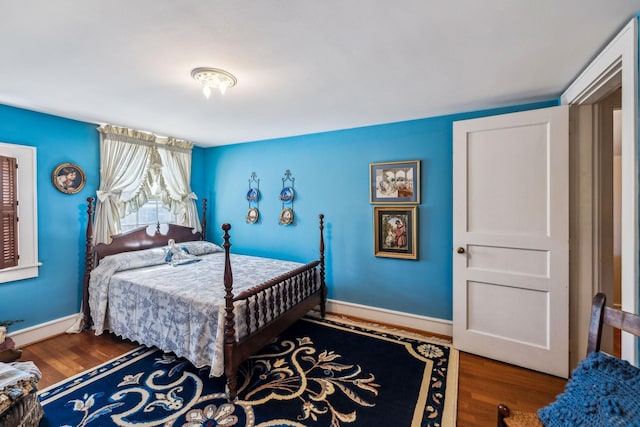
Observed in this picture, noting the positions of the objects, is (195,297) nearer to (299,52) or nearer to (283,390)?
(283,390)

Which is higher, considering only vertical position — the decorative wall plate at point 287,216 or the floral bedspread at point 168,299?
the decorative wall plate at point 287,216

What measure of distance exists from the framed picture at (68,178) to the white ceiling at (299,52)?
58 centimetres

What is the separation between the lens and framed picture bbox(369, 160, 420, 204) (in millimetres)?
3088

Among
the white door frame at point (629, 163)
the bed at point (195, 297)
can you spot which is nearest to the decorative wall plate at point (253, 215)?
the bed at point (195, 297)

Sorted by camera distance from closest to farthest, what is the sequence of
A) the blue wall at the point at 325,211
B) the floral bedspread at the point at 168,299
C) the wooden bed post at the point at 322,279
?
the floral bedspread at the point at 168,299 < the blue wall at the point at 325,211 < the wooden bed post at the point at 322,279

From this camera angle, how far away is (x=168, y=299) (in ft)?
7.91

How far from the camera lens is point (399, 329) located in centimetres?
308

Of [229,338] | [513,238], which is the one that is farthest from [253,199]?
[513,238]

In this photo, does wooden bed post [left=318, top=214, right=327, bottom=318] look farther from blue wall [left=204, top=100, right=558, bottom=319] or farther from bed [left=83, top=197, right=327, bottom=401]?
blue wall [left=204, top=100, right=558, bottom=319]

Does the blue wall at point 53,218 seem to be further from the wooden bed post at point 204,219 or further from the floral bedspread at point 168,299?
the wooden bed post at point 204,219

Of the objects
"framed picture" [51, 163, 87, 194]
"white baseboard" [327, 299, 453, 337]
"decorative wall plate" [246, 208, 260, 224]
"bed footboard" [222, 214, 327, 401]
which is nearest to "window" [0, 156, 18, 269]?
"framed picture" [51, 163, 87, 194]

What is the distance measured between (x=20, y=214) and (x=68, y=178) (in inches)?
21.3

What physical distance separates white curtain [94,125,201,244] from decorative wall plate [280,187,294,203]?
1.51m

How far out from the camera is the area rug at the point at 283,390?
181 cm
